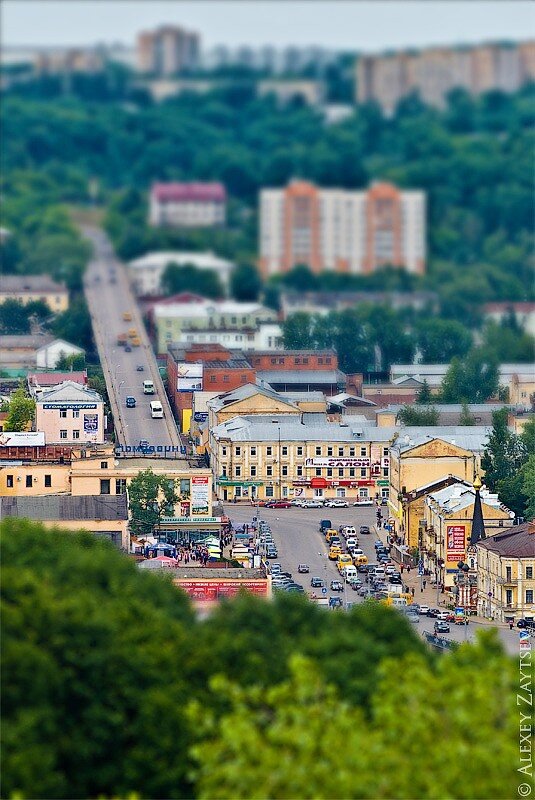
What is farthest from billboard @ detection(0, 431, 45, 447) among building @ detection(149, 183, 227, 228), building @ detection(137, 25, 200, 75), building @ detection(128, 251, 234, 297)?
building @ detection(137, 25, 200, 75)

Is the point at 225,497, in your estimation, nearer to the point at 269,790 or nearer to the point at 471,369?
the point at 471,369

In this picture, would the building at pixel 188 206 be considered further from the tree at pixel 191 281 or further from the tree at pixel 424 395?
the tree at pixel 424 395

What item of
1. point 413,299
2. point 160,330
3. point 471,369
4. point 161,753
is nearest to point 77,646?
point 161,753

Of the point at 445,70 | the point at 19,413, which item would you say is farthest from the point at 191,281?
the point at 445,70

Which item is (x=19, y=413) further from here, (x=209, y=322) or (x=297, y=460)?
(x=209, y=322)

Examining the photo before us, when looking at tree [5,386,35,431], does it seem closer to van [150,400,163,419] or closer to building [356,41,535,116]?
van [150,400,163,419]

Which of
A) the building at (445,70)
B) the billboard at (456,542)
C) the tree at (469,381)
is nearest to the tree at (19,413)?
the tree at (469,381)
